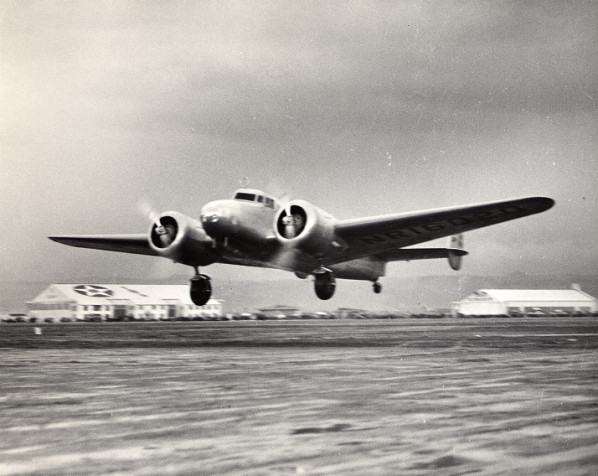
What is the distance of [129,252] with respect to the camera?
727 inches

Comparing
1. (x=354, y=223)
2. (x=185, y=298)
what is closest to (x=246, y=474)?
(x=354, y=223)

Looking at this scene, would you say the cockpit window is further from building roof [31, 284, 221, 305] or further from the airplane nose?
building roof [31, 284, 221, 305]

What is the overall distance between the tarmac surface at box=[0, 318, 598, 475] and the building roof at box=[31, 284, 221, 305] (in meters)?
5.36

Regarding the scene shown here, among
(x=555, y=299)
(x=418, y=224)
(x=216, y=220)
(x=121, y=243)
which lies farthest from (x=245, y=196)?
(x=555, y=299)


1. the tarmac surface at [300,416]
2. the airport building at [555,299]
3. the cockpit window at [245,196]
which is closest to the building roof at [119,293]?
the cockpit window at [245,196]

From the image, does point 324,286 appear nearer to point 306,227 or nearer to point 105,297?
point 306,227

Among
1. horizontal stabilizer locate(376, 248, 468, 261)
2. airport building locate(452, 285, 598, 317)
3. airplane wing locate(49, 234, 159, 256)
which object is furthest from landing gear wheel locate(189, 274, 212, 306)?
airport building locate(452, 285, 598, 317)

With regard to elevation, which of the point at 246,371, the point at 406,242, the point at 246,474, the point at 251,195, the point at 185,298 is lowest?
the point at 246,474

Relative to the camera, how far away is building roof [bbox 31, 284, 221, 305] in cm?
1565

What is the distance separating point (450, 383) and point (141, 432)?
13.4 feet

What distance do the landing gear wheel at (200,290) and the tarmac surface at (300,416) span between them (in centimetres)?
603

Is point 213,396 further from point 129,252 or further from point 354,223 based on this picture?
point 129,252

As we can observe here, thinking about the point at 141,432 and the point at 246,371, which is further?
the point at 246,371

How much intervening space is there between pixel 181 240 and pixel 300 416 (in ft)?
34.7
